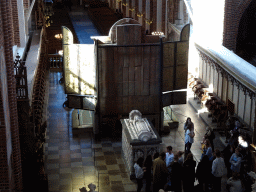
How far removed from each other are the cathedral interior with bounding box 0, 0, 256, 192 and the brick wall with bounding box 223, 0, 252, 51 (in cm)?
4

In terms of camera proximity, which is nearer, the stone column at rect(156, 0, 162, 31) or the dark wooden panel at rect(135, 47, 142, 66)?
the dark wooden panel at rect(135, 47, 142, 66)

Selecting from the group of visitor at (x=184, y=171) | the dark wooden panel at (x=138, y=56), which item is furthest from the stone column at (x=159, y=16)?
the group of visitor at (x=184, y=171)

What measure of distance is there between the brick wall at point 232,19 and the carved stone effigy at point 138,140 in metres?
A: 7.21

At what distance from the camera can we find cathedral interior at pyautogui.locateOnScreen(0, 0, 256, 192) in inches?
501

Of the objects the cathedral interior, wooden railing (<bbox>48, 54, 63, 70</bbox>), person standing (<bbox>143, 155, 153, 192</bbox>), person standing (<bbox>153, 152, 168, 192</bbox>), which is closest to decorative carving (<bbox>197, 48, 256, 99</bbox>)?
the cathedral interior

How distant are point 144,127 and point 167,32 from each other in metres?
15.3

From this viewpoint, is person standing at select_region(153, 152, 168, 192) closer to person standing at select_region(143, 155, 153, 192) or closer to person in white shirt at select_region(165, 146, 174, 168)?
person standing at select_region(143, 155, 153, 192)

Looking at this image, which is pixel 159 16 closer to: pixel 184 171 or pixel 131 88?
pixel 131 88

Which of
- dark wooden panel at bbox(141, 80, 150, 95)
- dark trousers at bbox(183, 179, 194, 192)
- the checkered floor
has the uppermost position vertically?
dark wooden panel at bbox(141, 80, 150, 95)

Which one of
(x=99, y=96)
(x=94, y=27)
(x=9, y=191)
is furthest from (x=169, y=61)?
(x=94, y=27)

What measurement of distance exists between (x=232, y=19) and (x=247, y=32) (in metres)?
2.20

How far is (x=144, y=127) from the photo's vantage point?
13344mm

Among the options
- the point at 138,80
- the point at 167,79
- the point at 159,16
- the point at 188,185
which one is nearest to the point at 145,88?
the point at 138,80

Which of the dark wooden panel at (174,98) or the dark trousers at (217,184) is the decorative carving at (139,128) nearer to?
the dark trousers at (217,184)
